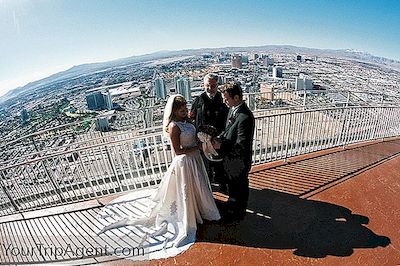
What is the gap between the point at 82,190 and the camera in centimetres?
455

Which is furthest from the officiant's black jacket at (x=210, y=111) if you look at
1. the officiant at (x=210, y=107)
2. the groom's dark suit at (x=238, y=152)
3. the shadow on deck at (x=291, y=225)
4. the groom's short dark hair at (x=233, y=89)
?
the shadow on deck at (x=291, y=225)

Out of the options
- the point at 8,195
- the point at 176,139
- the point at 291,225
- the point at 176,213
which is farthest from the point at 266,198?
the point at 8,195

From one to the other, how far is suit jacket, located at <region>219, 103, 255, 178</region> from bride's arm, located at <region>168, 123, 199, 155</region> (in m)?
0.48

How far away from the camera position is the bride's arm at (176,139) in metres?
2.96

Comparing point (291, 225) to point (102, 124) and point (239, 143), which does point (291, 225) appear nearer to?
point (239, 143)

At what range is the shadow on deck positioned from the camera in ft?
9.20

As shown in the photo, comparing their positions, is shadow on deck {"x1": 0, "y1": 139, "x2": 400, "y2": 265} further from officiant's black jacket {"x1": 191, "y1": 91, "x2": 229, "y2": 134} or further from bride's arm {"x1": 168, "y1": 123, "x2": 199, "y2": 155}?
officiant's black jacket {"x1": 191, "y1": 91, "x2": 229, "y2": 134}

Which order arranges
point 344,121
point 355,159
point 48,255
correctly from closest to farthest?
1. point 48,255
2. point 355,159
3. point 344,121

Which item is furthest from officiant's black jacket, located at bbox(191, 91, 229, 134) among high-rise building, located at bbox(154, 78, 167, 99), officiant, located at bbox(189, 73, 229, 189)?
high-rise building, located at bbox(154, 78, 167, 99)

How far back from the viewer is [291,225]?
332 centimetres

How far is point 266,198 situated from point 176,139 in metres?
1.96

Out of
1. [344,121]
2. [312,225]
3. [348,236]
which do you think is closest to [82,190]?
[312,225]

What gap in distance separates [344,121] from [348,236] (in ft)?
12.9

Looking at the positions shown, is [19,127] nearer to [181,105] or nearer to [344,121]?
[181,105]
